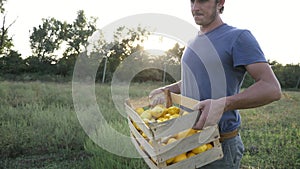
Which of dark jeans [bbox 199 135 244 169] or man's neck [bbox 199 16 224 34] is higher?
man's neck [bbox 199 16 224 34]

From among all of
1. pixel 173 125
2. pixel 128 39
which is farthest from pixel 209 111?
pixel 128 39

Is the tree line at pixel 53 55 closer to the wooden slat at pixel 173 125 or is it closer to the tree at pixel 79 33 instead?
the tree at pixel 79 33

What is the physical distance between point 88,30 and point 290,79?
1938 centimetres

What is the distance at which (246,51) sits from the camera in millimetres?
1242

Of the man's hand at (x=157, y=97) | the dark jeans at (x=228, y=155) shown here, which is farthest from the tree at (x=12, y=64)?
the dark jeans at (x=228, y=155)

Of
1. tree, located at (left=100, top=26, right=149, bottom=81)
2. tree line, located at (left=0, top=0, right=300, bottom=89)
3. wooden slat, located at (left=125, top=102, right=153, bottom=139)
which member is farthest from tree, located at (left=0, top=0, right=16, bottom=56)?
wooden slat, located at (left=125, top=102, right=153, bottom=139)

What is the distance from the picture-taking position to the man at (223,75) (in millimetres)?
1183

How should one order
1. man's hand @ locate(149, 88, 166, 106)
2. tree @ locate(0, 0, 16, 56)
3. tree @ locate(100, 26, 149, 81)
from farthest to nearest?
1. tree @ locate(0, 0, 16, 56)
2. tree @ locate(100, 26, 149, 81)
3. man's hand @ locate(149, 88, 166, 106)

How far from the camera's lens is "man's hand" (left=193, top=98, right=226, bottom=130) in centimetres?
116

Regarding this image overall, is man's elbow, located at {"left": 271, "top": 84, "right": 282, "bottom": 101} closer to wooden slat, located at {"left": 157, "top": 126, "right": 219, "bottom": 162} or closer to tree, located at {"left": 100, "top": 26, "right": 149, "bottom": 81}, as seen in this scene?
wooden slat, located at {"left": 157, "top": 126, "right": 219, "bottom": 162}

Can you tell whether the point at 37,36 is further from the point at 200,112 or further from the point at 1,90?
the point at 200,112

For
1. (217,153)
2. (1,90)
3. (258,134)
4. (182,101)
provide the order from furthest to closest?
(1,90) < (258,134) < (182,101) < (217,153)

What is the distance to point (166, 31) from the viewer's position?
2.21m

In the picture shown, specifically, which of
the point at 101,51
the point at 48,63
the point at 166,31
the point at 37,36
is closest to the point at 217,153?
the point at 166,31
